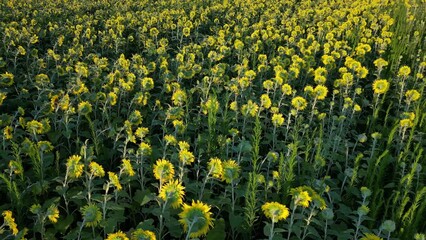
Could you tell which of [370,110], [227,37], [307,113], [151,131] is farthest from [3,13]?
[370,110]

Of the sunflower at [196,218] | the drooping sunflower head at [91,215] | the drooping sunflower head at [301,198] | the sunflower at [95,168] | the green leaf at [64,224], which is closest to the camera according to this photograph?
the sunflower at [196,218]

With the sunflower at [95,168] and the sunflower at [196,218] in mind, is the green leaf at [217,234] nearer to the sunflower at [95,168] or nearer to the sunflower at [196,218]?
the sunflower at [196,218]

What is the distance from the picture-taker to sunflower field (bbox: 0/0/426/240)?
2.36 m

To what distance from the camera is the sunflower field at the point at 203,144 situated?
2.36 metres

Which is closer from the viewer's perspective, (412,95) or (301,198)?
(301,198)

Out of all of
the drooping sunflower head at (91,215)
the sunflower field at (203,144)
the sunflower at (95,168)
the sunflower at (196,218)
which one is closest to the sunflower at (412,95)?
the sunflower field at (203,144)

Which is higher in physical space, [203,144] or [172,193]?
[172,193]

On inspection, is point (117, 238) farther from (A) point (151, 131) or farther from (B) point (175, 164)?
(A) point (151, 131)

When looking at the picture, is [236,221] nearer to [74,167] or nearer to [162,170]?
[162,170]

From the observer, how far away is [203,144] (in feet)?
11.0

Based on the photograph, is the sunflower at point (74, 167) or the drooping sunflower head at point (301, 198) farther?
the sunflower at point (74, 167)

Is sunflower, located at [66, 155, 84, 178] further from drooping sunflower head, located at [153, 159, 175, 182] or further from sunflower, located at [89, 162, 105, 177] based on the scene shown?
drooping sunflower head, located at [153, 159, 175, 182]

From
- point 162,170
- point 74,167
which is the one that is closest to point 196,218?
point 162,170

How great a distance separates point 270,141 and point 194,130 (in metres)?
0.67
